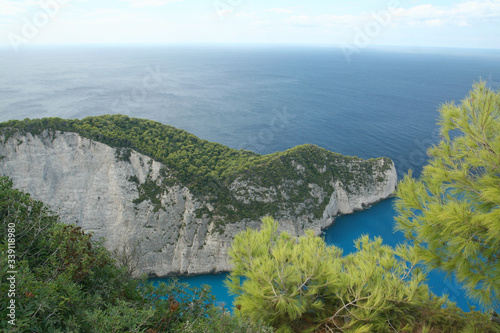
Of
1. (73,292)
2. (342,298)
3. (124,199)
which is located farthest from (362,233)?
(73,292)

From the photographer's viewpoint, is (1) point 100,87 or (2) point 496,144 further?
(1) point 100,87

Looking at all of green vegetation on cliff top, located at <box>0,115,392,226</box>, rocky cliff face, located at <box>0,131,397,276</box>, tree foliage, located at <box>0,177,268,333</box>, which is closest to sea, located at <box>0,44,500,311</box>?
rocky cliff face, located at <box>0,131,397,276</box>

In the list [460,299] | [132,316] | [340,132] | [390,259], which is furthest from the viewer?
[340,132]

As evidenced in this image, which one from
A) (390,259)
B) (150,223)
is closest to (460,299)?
(390,259)

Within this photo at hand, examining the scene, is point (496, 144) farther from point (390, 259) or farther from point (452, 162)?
point (390, 259)

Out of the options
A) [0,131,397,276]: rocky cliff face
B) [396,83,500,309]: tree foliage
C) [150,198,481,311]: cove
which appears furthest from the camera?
A: [0,131,397,276]: rocky cliff face

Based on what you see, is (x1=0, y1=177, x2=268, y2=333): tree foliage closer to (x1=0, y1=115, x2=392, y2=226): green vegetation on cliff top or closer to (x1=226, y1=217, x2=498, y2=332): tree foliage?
(x1=226, y1=217, x2=498, y2=332): tree foliage
